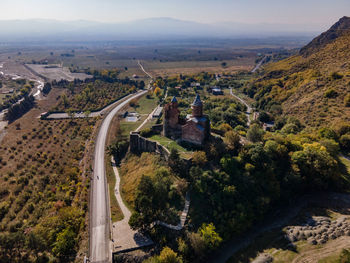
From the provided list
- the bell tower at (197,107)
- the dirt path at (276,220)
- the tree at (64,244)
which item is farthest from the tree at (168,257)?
the bell tower at (197,107)

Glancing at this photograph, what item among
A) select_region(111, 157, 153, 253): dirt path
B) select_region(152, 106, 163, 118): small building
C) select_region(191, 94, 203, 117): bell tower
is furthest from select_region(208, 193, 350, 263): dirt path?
select_region(152, 106, 163, 118): small building

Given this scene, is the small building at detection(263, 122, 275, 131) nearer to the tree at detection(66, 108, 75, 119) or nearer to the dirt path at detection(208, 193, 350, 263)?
the dirt path at detection(208, 193, 350, 263)

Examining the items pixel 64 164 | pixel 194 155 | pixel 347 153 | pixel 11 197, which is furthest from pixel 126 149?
pixel 347 153

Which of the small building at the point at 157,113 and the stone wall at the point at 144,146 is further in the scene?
the small building at the point at 157,113

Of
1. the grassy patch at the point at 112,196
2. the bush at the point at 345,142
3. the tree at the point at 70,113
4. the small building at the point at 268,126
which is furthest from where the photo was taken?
the tree at the point at 70,113

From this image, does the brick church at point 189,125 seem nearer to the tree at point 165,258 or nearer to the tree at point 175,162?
the tree at point 175,162

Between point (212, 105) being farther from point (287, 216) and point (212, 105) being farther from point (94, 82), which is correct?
point (94, 82)

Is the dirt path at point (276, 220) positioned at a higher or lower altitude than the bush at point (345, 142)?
lower
